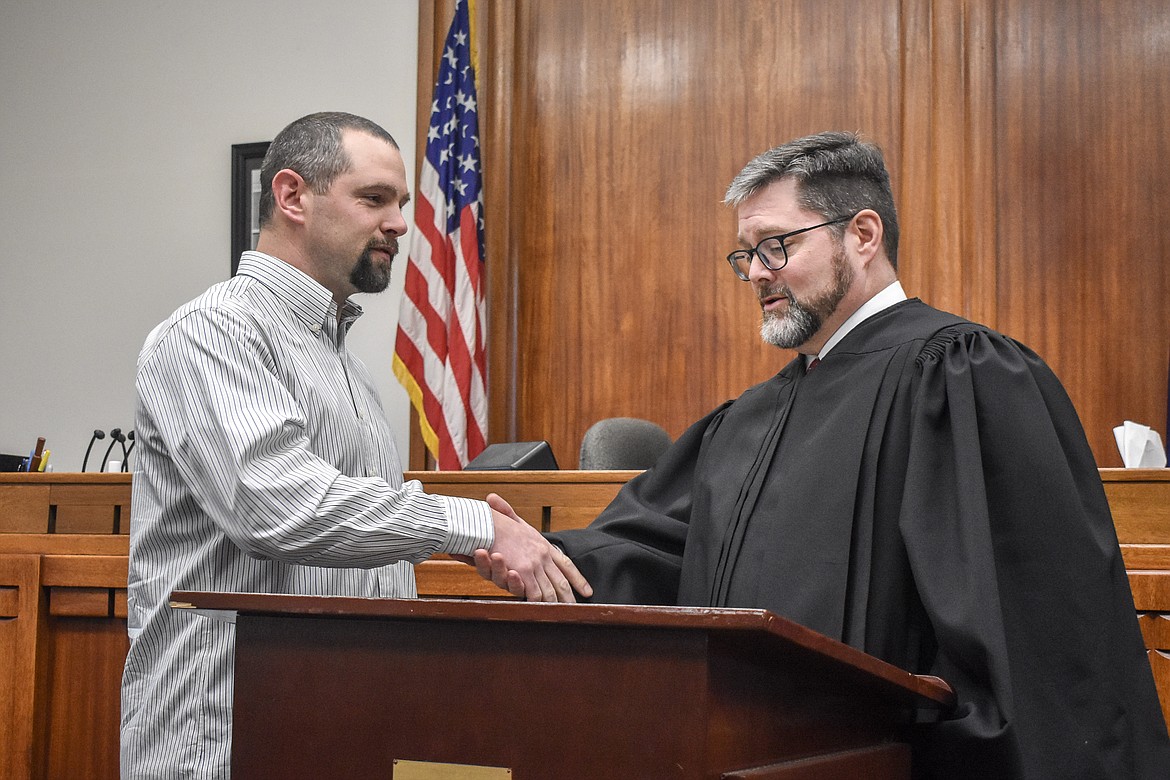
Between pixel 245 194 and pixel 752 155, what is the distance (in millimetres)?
2496

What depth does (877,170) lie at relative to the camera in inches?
95.7

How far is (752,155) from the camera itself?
5.16 meters

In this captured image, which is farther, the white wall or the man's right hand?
the white wall

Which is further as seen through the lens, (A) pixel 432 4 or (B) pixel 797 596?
(A) pixel 432 4

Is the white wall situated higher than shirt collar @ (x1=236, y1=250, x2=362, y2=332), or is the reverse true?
the white wall

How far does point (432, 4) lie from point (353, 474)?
3.96m

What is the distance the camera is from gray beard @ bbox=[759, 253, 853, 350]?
231 cm

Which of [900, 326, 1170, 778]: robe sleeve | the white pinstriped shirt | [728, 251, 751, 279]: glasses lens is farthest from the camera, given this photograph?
[728, 251, 751, 279]: glasses lens

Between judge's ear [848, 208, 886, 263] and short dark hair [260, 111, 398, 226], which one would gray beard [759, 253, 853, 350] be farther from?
short dark hair [260, 111, 398, 226]

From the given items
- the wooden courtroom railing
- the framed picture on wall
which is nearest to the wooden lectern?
the wooden courtroom railing

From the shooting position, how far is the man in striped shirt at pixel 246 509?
1862 millimetres

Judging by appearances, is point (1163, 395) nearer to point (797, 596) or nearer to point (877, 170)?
point (877, 170)

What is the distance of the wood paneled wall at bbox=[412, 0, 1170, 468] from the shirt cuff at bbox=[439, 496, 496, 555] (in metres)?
3.30

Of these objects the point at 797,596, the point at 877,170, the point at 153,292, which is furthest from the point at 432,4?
the point at 797,596
